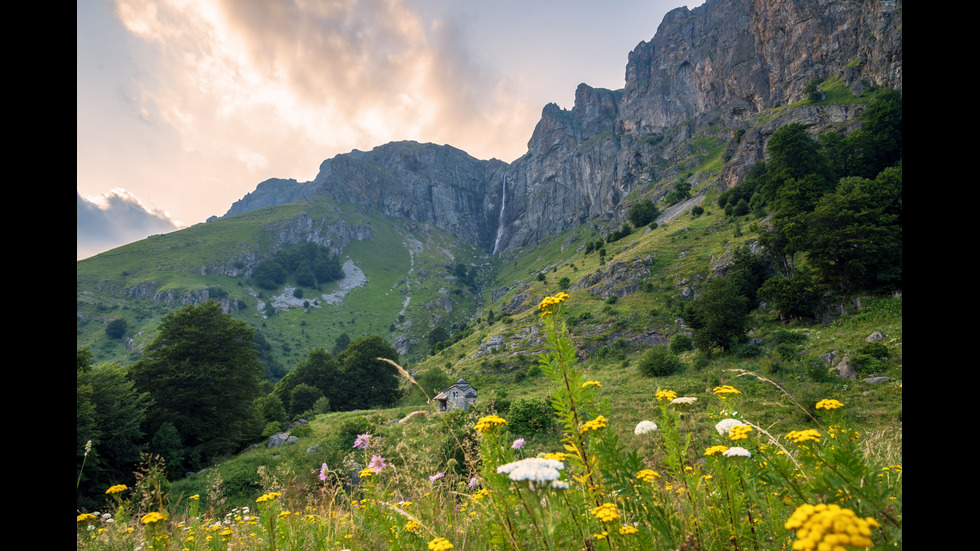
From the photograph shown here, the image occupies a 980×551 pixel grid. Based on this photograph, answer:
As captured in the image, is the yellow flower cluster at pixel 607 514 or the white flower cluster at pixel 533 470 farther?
the yellow flower cluster at pixel 607 514

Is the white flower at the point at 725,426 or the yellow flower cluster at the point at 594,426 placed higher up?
the yellow flower cluster at the point at 594,426

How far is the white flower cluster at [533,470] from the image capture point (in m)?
1.63

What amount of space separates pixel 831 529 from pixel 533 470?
1.09m

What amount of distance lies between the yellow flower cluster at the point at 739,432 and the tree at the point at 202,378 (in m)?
28.2

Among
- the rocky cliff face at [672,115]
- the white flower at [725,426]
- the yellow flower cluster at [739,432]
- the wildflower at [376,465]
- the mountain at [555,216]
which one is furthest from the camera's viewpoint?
the rocky cliff face at [672,115]

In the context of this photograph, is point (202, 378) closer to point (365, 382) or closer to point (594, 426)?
point (365, 382)

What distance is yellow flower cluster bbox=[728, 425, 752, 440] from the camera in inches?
94.8

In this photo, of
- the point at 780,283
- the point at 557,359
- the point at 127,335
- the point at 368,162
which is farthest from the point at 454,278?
the point at 557,359

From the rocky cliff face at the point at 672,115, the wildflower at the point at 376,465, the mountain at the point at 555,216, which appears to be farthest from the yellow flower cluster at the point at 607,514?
the rocky cliff face at the point at 672,115

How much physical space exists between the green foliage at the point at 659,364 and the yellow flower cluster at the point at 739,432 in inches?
962

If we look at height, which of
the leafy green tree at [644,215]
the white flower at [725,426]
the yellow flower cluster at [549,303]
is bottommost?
the white flower at [725,426]

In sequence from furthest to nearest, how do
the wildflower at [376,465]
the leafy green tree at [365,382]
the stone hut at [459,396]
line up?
the leafy green tree at [365,382]
the stone hut at [459,396]
the wildflower at [376,465]

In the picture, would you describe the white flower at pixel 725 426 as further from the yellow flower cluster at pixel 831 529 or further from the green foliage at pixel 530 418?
the green foliage at pixel 530 418

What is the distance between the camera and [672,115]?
4717 inches
